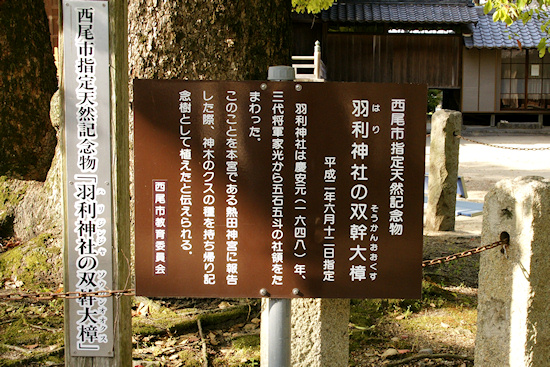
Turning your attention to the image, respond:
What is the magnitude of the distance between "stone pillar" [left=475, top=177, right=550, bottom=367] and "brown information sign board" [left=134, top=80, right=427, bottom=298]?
0.35 m

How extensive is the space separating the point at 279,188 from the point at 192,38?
2052mm

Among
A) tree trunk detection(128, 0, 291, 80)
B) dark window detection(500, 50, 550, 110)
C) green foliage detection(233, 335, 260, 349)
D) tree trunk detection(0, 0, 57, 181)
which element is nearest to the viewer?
green foliage detection(233, 335, 260, 349)

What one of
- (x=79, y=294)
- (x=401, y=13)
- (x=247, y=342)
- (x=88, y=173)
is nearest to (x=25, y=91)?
(x=247, y=342)

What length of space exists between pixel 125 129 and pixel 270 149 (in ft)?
2.44

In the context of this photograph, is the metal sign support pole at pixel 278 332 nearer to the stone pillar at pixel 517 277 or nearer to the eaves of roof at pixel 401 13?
the stone pillar at pixel 517 277

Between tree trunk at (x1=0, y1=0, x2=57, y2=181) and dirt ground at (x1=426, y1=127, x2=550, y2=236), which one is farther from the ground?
tree trunk at (x1=0, y1=0, x2=57, y2=181)

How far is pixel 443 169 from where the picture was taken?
7.24 meters

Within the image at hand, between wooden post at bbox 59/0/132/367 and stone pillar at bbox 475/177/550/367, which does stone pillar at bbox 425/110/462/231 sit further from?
wooden post at bbox 59/0/132/367

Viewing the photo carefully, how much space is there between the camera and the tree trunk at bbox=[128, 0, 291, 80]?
4.18m

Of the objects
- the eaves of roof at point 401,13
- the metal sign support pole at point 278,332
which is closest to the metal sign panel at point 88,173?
the metal sign support pole at point 278,332

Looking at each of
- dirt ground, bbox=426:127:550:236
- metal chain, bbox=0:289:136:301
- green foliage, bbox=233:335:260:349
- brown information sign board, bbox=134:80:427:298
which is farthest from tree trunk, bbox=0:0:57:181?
dirt ground, bbox=426:127:550:236

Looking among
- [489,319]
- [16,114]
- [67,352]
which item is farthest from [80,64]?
[16,114]

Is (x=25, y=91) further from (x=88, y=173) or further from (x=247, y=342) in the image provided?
(x=88, y=173)

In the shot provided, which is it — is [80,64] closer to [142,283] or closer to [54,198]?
[142,283]
